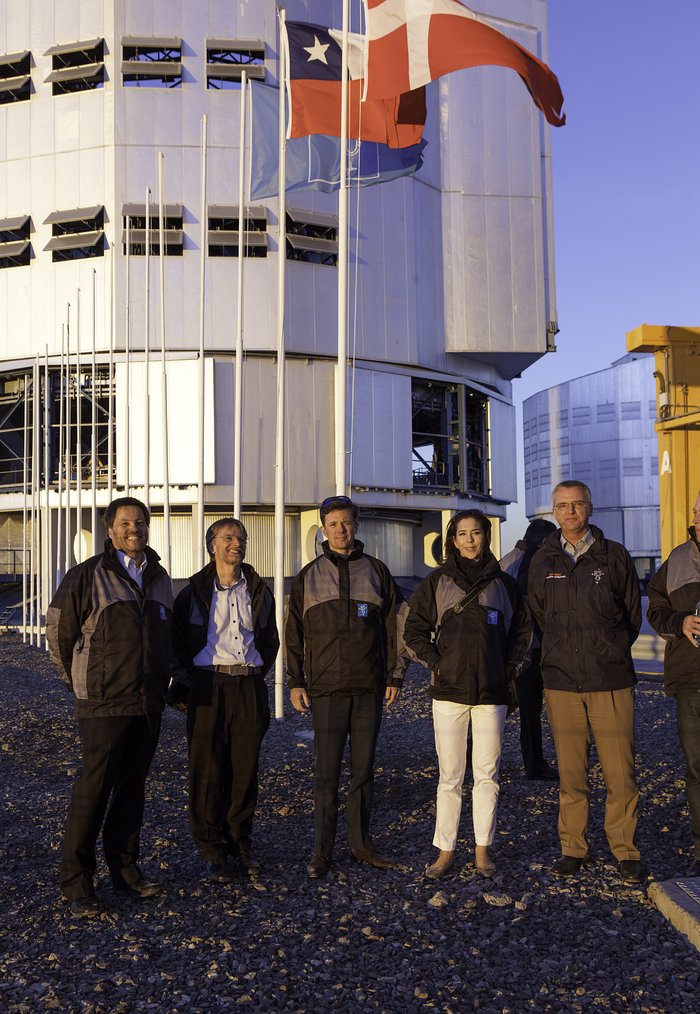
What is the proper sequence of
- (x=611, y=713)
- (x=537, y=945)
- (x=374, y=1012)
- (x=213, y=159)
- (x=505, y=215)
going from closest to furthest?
(x=374, y=1012), (x=537, y=945), (x=611, y=713), (x=213, y=159), (x=505, y=215)

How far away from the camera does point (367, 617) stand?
6297mm

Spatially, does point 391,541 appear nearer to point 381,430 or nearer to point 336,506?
point 381,430

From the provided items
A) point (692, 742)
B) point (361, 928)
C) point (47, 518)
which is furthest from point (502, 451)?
point (361, 928)

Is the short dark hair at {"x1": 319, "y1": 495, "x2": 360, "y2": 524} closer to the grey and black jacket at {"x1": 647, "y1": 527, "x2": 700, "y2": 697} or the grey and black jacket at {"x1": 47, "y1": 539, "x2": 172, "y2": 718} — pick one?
the grey and black jacket at {"x1": 47, "y1": 539, "x2": 172, "y2": 718}

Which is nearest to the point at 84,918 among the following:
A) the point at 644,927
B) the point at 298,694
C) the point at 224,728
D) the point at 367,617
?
the point at 224,728

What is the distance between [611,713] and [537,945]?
151cm

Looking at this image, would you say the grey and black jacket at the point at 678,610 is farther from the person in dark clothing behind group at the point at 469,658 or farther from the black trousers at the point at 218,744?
the black trousers at the point at 218,744

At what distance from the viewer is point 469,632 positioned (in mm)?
A: 6117

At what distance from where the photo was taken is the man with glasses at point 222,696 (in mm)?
6207

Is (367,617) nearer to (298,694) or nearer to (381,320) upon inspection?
(298,694)

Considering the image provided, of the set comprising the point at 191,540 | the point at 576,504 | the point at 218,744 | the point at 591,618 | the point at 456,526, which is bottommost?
the point at 218,744

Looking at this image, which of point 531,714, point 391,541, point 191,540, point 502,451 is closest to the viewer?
point 531,714

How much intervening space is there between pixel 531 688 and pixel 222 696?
11.2 ft

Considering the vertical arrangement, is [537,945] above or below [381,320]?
below
